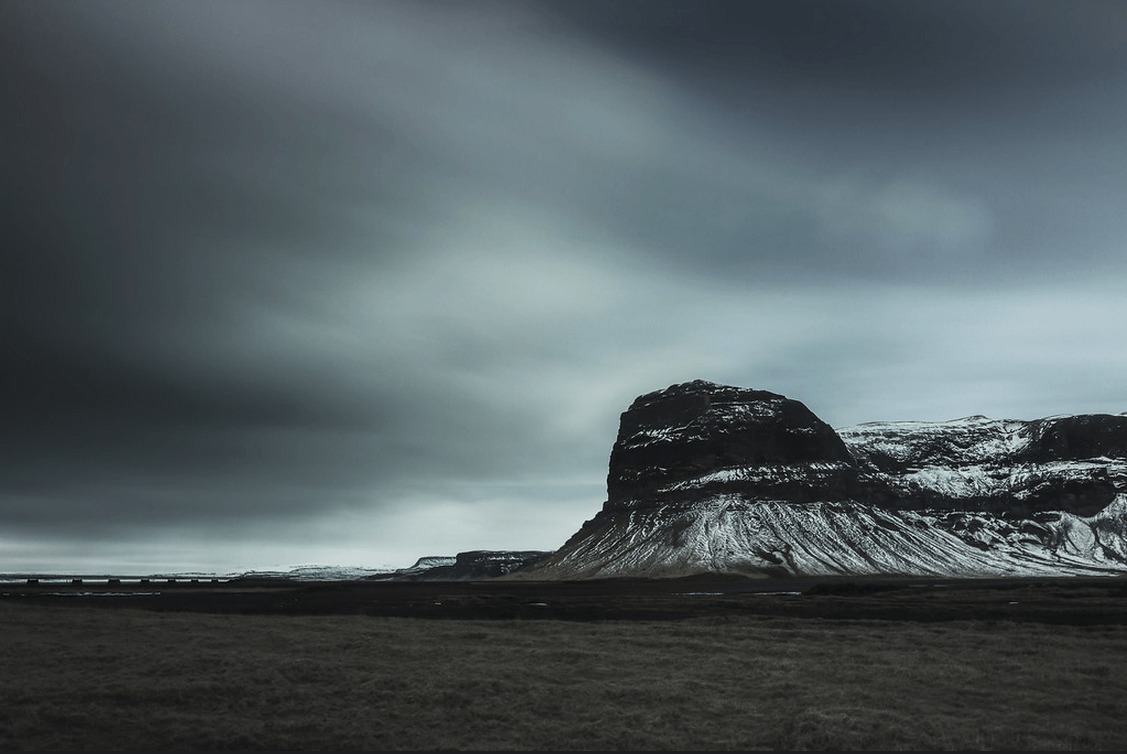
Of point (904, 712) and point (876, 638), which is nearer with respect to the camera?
point (904, 712)

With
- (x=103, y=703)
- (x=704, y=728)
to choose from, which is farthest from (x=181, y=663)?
(x=704, y=728)

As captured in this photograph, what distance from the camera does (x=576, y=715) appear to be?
21.4m

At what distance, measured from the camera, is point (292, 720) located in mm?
20656

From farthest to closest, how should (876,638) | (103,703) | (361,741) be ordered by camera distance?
(876,638)
(103,703)
(361,741)

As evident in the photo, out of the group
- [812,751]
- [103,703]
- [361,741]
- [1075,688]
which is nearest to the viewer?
[812,751]

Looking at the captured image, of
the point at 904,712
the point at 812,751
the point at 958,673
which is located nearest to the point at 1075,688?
the point at 958,673

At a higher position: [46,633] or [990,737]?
[46,633]

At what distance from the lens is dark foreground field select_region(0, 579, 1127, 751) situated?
1923 cm

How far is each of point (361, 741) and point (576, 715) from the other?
592cm

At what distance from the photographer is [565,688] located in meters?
24.9

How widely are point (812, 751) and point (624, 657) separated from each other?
47.3ft

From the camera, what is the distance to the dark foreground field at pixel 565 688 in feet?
63.1

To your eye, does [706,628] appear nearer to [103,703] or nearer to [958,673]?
[958,673]

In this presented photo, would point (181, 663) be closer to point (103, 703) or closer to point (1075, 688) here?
point (103, 703)
